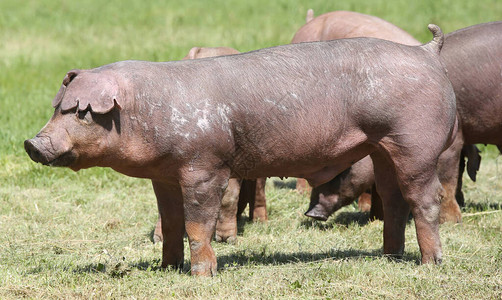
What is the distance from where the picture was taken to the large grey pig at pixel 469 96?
731 cm

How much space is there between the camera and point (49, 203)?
8.02m

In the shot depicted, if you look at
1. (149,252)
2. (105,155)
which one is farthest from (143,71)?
(149,252)

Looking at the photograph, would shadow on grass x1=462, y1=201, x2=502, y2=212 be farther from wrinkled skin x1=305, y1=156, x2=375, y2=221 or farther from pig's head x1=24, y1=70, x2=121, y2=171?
pig's head x1=24, y1=70, x2=121, y2=171

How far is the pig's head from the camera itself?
5.03 meters

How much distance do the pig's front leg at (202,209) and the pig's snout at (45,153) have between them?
2.55ft

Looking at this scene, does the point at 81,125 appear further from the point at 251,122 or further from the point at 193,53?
the point at 193,53

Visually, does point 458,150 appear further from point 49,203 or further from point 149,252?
point 49,203

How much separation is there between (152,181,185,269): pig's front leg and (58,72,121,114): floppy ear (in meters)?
0.87

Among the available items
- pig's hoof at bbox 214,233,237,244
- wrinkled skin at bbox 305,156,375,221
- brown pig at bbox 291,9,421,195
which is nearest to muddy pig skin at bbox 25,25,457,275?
pig's hoof at bbox 214,233,237,244

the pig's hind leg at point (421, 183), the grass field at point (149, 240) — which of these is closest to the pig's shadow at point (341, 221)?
the grass field at point (149, 240)

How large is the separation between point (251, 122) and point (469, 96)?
9.27ft

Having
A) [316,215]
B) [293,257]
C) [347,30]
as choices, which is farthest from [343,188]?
[347,30]

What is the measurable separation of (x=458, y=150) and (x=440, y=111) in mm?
2139

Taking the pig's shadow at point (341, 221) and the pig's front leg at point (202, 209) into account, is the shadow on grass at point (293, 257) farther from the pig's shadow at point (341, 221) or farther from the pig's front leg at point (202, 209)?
the pig's shadow at point (341, 221)
